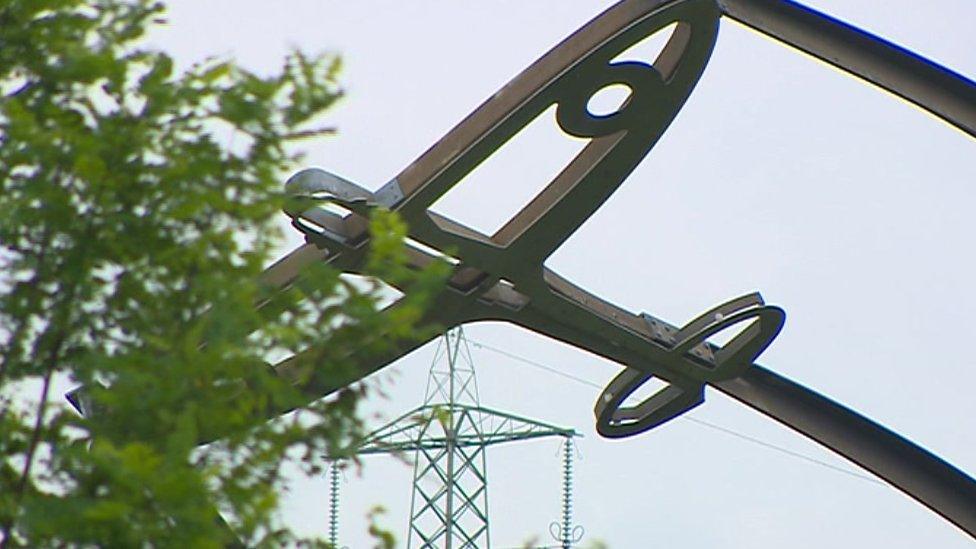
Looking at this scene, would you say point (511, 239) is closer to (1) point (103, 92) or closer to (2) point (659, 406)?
(2) point (659, 406)

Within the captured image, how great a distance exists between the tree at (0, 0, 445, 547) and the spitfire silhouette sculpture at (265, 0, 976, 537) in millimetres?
7656

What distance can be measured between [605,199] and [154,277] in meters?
11.7

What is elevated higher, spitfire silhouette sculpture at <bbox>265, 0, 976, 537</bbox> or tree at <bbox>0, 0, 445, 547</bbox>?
spitfire silhouette sculpture at <bbox>265, 0, 976, 537</bbox>

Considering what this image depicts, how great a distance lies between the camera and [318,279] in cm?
619

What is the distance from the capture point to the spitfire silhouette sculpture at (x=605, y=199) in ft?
53.7

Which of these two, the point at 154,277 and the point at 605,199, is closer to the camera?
the point at 154,277

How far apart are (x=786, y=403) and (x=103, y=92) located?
16.0 metres

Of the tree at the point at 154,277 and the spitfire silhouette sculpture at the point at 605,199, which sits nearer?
the tree at the point at 154,277

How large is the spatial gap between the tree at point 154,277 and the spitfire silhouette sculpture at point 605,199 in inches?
301

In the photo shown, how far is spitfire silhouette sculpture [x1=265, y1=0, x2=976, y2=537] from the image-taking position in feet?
53.7

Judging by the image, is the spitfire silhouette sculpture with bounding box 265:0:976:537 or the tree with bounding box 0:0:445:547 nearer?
the tree with bounding box 0:0:445:547

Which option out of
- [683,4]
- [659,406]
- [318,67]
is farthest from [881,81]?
[318,67]

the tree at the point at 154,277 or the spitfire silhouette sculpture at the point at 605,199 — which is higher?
the spitfire silhouette sculpture at the point at 605,199

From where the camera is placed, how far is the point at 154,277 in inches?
249
